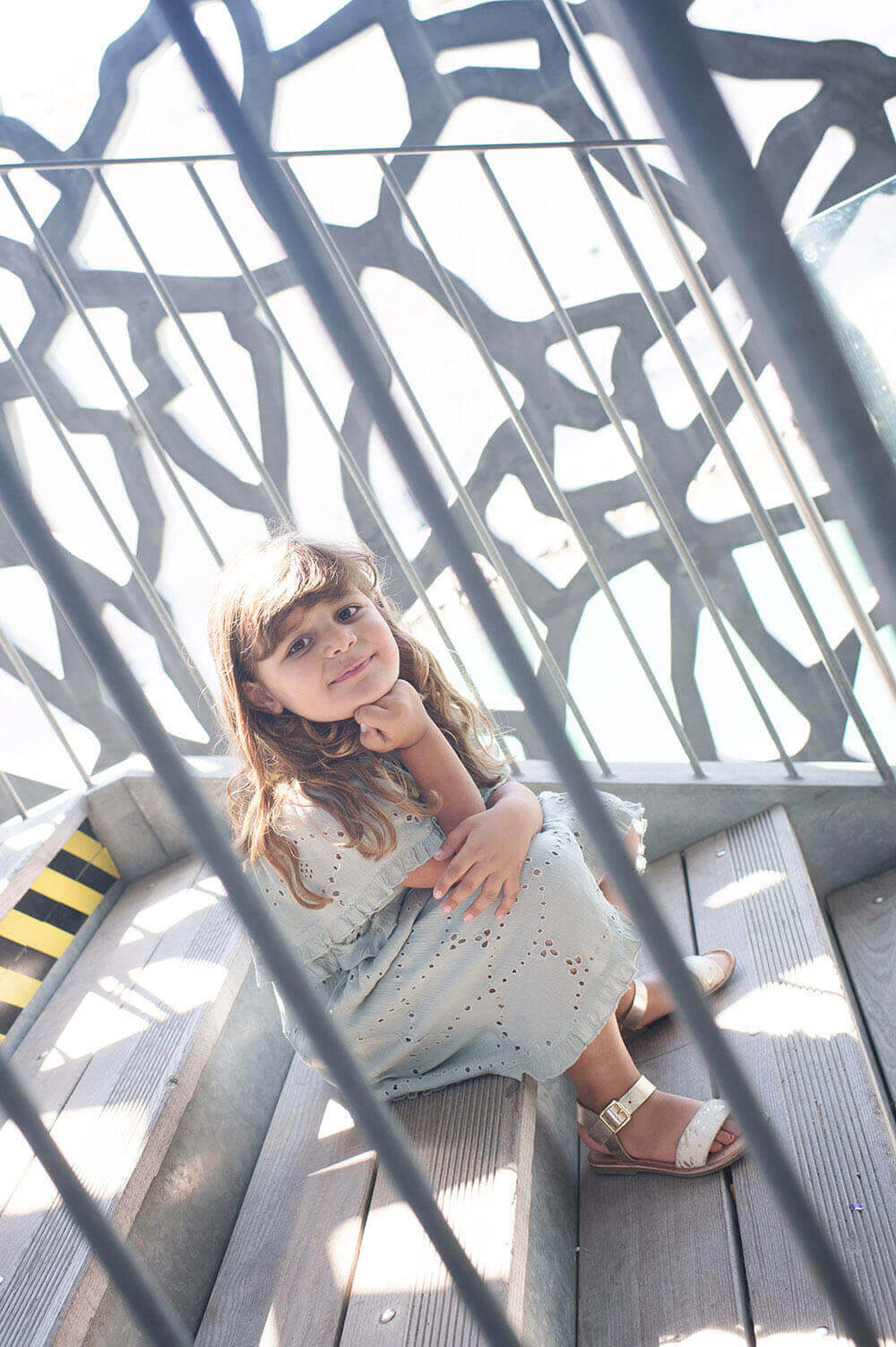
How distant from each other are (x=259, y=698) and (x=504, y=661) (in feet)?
2.65

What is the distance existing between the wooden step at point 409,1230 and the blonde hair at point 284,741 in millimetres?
276

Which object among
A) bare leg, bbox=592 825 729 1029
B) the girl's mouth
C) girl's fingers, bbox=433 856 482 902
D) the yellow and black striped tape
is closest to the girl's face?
the girl's mouth

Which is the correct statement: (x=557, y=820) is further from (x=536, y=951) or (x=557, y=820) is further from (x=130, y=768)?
(x=130, y=768)

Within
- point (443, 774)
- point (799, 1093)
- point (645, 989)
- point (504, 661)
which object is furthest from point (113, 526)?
point (504, 661)

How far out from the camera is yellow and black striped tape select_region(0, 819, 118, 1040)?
1.58 meters

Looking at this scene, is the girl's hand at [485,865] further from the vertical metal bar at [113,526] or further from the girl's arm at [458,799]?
the vertical metal bar at [113,526]

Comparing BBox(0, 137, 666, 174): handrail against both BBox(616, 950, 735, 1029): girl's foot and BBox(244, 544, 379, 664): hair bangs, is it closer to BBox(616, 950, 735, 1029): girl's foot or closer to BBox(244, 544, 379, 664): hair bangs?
BBox(244, 544, 379, 664): hair bangs

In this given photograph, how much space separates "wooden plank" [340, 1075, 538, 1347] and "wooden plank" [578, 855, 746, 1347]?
114mm

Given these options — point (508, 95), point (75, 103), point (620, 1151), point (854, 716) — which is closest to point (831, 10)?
point (508, 95)

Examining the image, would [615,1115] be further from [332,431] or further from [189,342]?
[189,342]

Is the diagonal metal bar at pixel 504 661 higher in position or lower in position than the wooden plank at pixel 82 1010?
higher

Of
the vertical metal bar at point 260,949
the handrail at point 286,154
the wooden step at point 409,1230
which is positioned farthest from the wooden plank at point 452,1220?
the handrail at point 286,154

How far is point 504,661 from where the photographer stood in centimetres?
39

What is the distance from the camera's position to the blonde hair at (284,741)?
107cm
